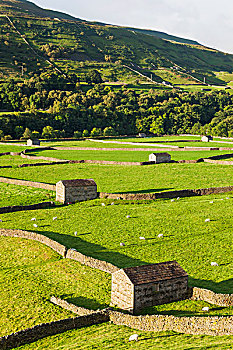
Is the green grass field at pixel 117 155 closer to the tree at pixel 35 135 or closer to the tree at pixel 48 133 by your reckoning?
the tree at pixel 35 135

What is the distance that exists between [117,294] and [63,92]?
495 ft

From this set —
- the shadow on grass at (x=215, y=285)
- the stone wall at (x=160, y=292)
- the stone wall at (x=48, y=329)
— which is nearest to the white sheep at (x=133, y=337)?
the stone wall at (x=48, y=329)

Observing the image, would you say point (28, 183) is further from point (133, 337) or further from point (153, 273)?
point (133, 337)

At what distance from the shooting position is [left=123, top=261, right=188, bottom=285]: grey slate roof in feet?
70.9

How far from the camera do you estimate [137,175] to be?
64.1 meters

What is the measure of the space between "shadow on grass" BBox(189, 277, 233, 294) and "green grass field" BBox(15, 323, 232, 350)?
18.7ft

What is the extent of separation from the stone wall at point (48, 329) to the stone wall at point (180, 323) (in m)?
0.91

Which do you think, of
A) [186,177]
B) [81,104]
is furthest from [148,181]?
[81,104]

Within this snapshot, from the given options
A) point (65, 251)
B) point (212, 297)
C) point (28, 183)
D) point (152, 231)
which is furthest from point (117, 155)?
point (212, 297)

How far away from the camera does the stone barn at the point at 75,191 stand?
4791cm

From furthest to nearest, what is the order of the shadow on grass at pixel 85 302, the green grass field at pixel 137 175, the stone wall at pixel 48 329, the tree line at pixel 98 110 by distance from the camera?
the tree line at pixel 98 110, the green grass field at pixel 137 175, the shadow on grass at pixel 85 302, the stone wall at pixel 48 329

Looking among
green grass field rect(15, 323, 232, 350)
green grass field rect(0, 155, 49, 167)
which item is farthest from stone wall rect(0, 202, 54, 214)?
green grass field rect(0, 155, 49, 167)

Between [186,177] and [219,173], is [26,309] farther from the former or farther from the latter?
[219,173]

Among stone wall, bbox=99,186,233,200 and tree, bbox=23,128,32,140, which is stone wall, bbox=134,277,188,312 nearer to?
stone wall, bbox=99,186,233,200
